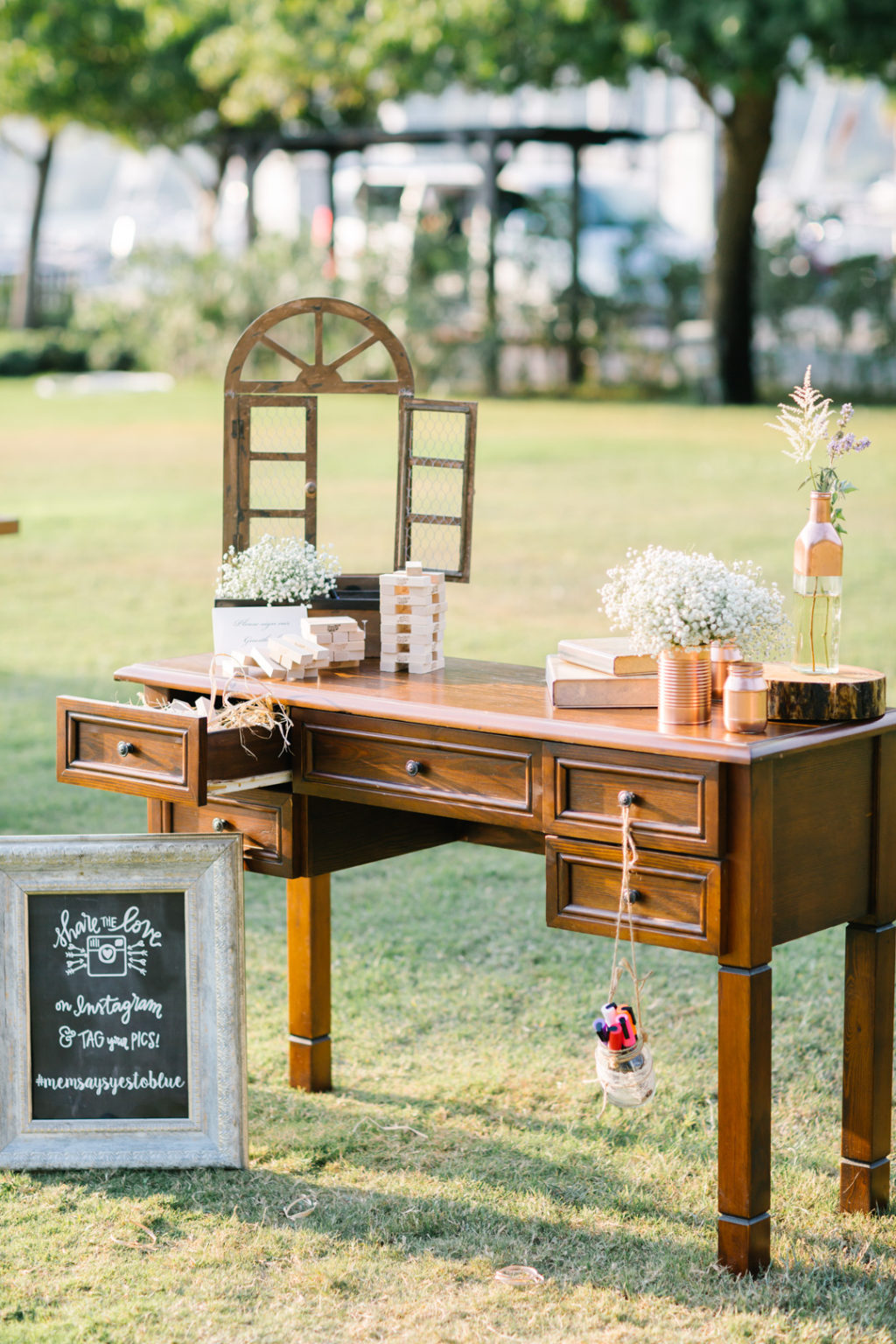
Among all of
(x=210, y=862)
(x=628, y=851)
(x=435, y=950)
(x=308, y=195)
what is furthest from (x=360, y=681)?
(x=308, y=195)

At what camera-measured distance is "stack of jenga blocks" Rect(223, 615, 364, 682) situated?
3602mm

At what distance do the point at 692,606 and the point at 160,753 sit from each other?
1.08 metres

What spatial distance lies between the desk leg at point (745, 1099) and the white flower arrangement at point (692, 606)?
588 millimetres

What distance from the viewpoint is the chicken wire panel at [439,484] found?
12.7 ft

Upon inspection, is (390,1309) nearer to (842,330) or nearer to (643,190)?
(842,330)

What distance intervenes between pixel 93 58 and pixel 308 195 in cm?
928

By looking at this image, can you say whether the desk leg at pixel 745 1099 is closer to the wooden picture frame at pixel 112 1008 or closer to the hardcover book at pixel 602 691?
the hardcover book at pixel 602 691

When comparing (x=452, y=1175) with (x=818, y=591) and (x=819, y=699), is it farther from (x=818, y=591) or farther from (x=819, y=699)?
(x=818, y=591)

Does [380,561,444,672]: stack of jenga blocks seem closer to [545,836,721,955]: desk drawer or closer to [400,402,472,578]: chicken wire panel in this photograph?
[400,402,472,578]: chicken wire panel

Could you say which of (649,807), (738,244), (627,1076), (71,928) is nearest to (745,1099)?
(627,1076)

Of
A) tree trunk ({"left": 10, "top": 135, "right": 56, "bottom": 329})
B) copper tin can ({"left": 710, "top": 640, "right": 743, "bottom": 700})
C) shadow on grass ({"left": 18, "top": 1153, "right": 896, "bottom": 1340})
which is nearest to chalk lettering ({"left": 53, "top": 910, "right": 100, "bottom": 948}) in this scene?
shadow on grass ({"left": 18, "top": 1153, "right": 896, "bottom": 1340})

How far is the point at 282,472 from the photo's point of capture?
3982 mm

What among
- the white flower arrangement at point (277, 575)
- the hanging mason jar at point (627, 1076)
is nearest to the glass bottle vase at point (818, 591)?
the hanging mason jar at point (627, 1076)

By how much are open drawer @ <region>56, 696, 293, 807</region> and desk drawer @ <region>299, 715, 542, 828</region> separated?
103 millimetres
